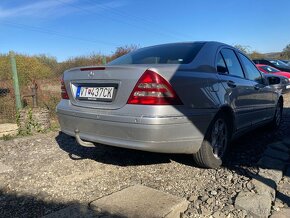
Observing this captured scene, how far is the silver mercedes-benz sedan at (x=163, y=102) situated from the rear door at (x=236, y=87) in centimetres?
1

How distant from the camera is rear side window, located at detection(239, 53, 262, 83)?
517 centimetres

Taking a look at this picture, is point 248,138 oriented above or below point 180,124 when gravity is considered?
below

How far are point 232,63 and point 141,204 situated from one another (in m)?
2.57

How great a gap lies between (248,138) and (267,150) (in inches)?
42.6

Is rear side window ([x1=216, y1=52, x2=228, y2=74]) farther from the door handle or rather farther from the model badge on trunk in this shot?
the model badge on trunk

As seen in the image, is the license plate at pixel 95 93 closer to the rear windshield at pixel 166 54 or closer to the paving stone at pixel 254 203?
the rear windshield at pixel 166 54

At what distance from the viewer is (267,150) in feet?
15.5

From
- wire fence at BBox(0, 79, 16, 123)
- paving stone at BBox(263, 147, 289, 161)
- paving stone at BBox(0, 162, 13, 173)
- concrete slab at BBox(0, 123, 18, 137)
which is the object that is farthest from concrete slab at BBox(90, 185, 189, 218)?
wire fence at BBox(0, 79, 16, 123)

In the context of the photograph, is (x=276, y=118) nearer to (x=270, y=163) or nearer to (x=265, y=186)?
(x=270, y=163)

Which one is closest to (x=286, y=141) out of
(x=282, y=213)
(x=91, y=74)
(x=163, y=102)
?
(x=282, y=213)

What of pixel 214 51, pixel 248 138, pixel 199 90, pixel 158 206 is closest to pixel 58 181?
pixel 158 206

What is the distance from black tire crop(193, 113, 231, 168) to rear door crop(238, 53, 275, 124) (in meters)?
1.06

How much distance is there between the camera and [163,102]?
3.23 meters

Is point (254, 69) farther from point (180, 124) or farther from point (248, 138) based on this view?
point (180, 124)
